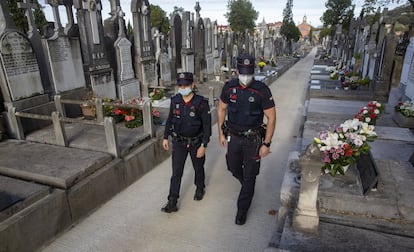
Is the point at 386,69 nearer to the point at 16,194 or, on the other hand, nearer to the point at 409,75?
the point at 409,75

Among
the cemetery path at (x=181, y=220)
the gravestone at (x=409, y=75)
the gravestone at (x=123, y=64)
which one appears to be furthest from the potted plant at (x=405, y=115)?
the gravestone at (x=123, y=64)

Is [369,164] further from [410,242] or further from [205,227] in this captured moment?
[205,227]

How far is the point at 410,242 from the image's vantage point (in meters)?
2.54

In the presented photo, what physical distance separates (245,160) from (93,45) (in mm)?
6111

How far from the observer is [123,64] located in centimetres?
857

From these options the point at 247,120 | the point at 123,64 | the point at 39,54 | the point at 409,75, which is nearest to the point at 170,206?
the point at 247,120

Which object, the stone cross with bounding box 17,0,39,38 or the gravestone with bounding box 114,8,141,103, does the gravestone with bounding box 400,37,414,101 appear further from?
the stone cross with bounding box 17,0,39,38

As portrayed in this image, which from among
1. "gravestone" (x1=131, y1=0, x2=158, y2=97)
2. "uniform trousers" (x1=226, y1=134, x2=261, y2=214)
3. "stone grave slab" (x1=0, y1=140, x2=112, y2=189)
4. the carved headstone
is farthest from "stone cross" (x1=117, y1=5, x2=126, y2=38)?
"uniform trousers" (x1=226, y1=134, x2=261, y2=214)

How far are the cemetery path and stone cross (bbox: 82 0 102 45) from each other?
4.51 meters

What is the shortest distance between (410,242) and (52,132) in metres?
6.05

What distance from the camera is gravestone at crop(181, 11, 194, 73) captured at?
40.3 ft

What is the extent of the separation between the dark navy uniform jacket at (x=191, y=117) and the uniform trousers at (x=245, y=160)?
427 millimetres

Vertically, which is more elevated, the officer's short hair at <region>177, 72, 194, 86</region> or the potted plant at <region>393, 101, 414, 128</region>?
the officer's short hair at <region>177, 72, 194, 86</region>

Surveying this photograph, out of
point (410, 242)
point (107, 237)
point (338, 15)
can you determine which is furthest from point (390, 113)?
point (338, 15)
